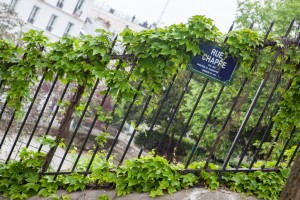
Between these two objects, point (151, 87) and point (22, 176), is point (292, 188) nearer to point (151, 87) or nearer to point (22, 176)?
point (151, 87)

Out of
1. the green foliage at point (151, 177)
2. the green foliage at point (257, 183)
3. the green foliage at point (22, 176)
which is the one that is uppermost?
the green foliage at point (257, 183)

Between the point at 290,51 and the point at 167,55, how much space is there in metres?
1.62

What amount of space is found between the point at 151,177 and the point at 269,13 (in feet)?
66.2

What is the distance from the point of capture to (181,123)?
1008 inches

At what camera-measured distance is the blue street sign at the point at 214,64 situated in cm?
418

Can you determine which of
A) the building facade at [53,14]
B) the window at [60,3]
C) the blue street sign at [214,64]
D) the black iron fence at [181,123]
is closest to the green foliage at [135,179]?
the black iron fence at [181,123]

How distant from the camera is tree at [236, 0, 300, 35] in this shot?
19703mm

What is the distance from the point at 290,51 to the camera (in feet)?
13.4

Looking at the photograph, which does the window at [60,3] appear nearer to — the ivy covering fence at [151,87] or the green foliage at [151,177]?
the ivy covering fence at [151,87]

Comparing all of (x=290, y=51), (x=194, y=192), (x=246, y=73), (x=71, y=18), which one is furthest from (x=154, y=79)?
(x=71, y=18)

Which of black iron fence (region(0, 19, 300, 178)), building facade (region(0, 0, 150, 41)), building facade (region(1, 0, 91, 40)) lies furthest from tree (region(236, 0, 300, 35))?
building facade (region(1, 0, 91, 40))

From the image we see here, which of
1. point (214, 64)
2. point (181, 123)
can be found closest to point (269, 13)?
point (181, 123)

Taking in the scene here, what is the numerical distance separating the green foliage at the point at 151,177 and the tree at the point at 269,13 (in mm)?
17051

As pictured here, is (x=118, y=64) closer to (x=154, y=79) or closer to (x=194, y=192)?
(x=154, y=79)
